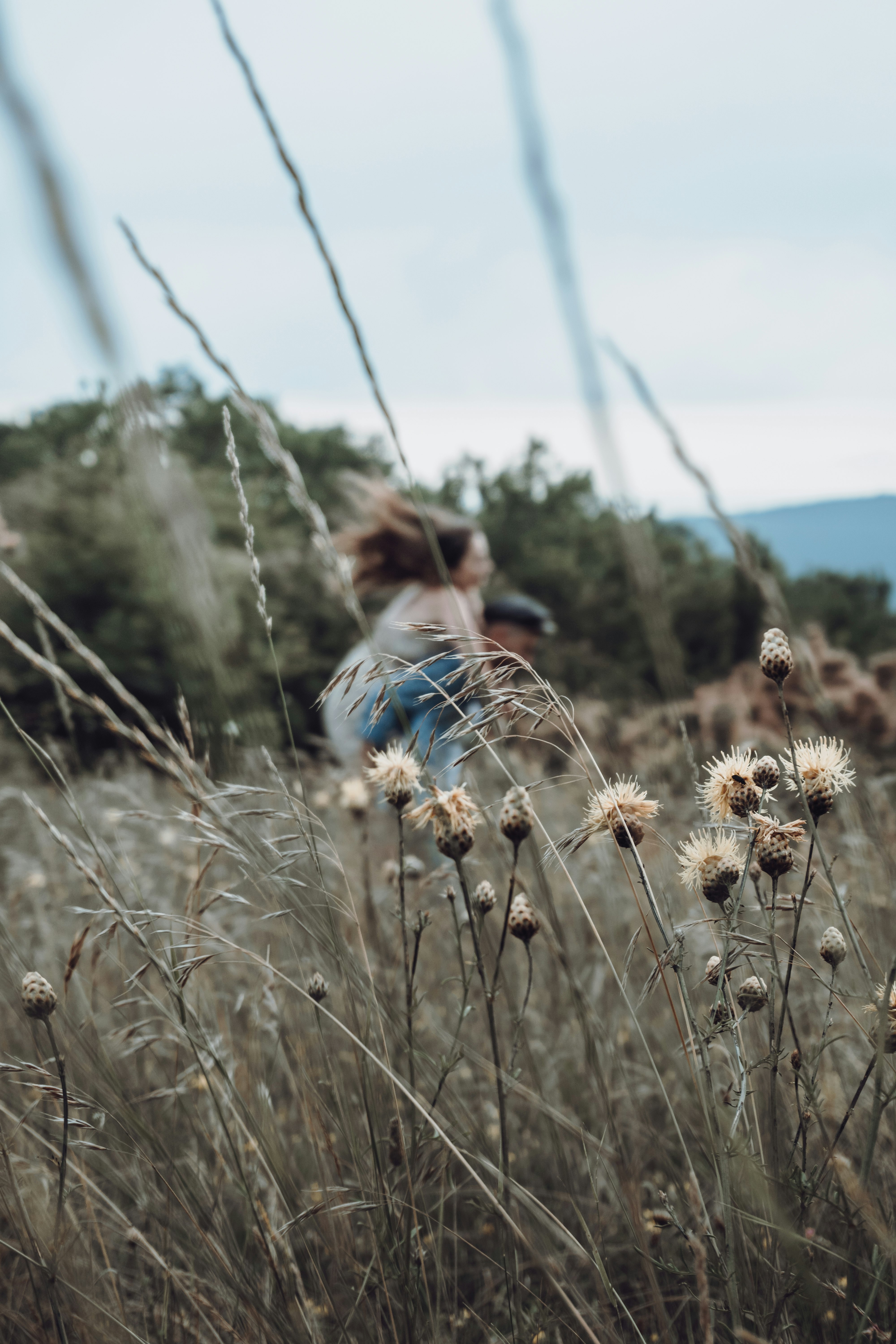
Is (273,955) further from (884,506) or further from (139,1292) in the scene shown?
(884,506)

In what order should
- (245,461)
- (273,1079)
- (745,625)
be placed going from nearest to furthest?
(273,1079) < (745,625) < (245,461)

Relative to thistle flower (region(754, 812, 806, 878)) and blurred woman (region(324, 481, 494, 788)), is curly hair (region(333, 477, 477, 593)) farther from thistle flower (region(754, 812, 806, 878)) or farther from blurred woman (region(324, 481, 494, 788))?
thistle flower (region(754, 812, 806, 878))

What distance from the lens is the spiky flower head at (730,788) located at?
2.40 feet

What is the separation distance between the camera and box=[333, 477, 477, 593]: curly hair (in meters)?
3.76

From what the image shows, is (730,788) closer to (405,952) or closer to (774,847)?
(774,847)

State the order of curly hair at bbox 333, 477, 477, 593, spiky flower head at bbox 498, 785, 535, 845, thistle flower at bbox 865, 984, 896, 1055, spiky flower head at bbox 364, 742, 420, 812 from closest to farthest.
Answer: thistle flower at bbox 865, 984, 896, 1055 → spiky flower head at bbox 498, 785, 535, 845 → spiky flower head at bbox 364, 742, 420, 812 → curly hair at bbox 333, 477, 477, 593

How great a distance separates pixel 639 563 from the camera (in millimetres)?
531

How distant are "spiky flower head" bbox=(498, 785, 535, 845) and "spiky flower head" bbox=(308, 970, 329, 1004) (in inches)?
12.8

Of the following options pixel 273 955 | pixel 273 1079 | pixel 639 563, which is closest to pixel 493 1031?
pixel 639 563

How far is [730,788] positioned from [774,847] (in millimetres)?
65

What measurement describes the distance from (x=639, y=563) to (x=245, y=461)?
494 inches

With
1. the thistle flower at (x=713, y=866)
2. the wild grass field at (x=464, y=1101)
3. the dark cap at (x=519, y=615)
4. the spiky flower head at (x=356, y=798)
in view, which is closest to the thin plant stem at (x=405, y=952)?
the wild grass field at (x=464, y=1101)

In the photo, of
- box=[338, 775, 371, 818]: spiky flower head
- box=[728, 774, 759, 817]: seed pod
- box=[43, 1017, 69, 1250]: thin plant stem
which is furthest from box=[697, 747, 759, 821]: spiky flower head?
box=[338, 775, 371, 818]: spiky flower head

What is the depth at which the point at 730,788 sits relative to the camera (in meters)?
0.75
